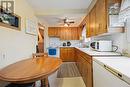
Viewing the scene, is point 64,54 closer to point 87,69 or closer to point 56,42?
point 56,42

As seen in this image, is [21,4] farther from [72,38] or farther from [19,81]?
[72,38]

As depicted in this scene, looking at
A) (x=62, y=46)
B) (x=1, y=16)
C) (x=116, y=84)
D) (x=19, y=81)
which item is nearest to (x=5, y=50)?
(x=1, y=16)

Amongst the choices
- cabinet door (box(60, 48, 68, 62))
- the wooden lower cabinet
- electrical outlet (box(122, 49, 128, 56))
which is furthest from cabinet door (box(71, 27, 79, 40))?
electrical outlet (box(122, 49, 128, 56))

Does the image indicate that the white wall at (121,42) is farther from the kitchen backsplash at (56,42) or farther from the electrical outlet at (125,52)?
the kitchen backsplash at (56,42)

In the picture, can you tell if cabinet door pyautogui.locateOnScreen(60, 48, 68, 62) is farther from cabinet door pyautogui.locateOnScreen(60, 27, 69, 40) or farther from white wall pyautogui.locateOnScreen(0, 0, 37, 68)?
white wall pyautogui.locateOnScreen(0, 0, 37, 68)

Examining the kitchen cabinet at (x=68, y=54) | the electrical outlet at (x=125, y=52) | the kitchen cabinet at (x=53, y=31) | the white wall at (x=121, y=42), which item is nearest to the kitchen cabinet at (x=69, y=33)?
the kitchen cabinet at (x=53, y=31)

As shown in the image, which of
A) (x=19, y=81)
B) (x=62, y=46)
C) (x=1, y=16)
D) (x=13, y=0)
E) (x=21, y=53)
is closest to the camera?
(x=19, y=81)

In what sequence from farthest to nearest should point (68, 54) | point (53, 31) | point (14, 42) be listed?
point (53, 31), point (68, 54), point (14, 42)

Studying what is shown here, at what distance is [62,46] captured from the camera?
7.34 m

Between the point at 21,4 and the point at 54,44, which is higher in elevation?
the point at 21,4

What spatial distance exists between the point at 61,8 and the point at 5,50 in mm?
2379

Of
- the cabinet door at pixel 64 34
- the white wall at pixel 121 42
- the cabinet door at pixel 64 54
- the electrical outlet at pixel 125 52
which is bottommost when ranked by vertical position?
the cabinet door at pixel 64 54

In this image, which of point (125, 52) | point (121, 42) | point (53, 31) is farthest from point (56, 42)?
point (125, 52)

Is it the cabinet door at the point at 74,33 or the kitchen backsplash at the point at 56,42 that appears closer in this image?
the cabinet door at the point at 74,33
